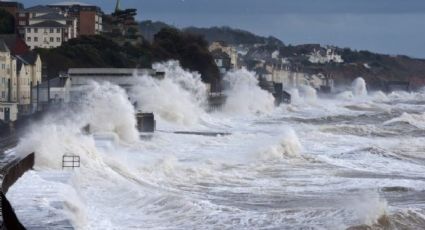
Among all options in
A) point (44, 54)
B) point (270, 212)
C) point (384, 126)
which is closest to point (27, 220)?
point (270, 212)

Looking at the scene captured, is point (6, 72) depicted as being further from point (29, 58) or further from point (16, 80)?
point (29, 58)

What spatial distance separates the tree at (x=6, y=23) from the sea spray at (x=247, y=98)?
16372mm

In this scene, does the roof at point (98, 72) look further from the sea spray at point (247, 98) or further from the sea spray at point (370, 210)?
the sea spray at point (370, 210)

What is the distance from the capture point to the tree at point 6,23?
7000 centimetres

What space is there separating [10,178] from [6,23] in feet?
177

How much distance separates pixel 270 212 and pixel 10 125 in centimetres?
1632

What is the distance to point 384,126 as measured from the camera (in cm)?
5300

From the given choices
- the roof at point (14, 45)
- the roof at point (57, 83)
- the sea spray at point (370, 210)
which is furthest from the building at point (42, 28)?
the sea spray at point (370, 210)

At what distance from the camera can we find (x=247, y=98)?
75.8 metres

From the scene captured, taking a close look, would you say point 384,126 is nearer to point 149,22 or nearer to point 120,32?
point 120,32

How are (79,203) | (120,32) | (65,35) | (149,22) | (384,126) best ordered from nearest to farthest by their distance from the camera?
1. (79,203)
2. (384,126)
3. (65,35)
4. (120,32)
5. (149,22)

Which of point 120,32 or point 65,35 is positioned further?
point 120,32

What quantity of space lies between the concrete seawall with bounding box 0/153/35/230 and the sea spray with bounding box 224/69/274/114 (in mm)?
48933

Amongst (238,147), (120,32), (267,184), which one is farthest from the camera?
(120,32)
